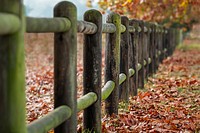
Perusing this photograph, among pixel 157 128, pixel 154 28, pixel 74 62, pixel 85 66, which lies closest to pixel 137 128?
pixel 157 128

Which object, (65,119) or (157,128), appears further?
(157,128)

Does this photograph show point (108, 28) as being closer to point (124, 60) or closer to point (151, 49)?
point (124, 60)

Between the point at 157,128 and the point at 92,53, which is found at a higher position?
the point at 92,53

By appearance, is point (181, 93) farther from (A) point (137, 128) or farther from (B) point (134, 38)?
(A) point (137, 128)

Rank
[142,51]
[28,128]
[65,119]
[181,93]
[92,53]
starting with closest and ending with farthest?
1. [28,128]
2. [65,119]
3. [92,53]
4. [181,93]
5. [142,51]

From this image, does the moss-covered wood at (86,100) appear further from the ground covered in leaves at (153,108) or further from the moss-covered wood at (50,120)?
the ground covered in leaves at (153,108)

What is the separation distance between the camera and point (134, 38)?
25.0ft

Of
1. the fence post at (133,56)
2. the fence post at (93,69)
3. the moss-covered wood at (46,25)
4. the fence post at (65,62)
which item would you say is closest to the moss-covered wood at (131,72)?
the fence post at (133,56)

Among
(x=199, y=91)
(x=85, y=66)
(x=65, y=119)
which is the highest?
(x=85, y=66)

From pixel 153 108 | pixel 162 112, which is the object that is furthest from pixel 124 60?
pixel 162 112

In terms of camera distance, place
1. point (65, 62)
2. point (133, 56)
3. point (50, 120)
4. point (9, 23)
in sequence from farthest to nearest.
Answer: point (133, 56) < point (65, 62) < point (50, 120) < point (9, 23)

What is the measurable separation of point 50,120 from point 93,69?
4.58 feet

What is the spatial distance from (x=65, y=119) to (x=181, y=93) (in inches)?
176

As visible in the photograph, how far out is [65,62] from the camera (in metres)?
3.43
